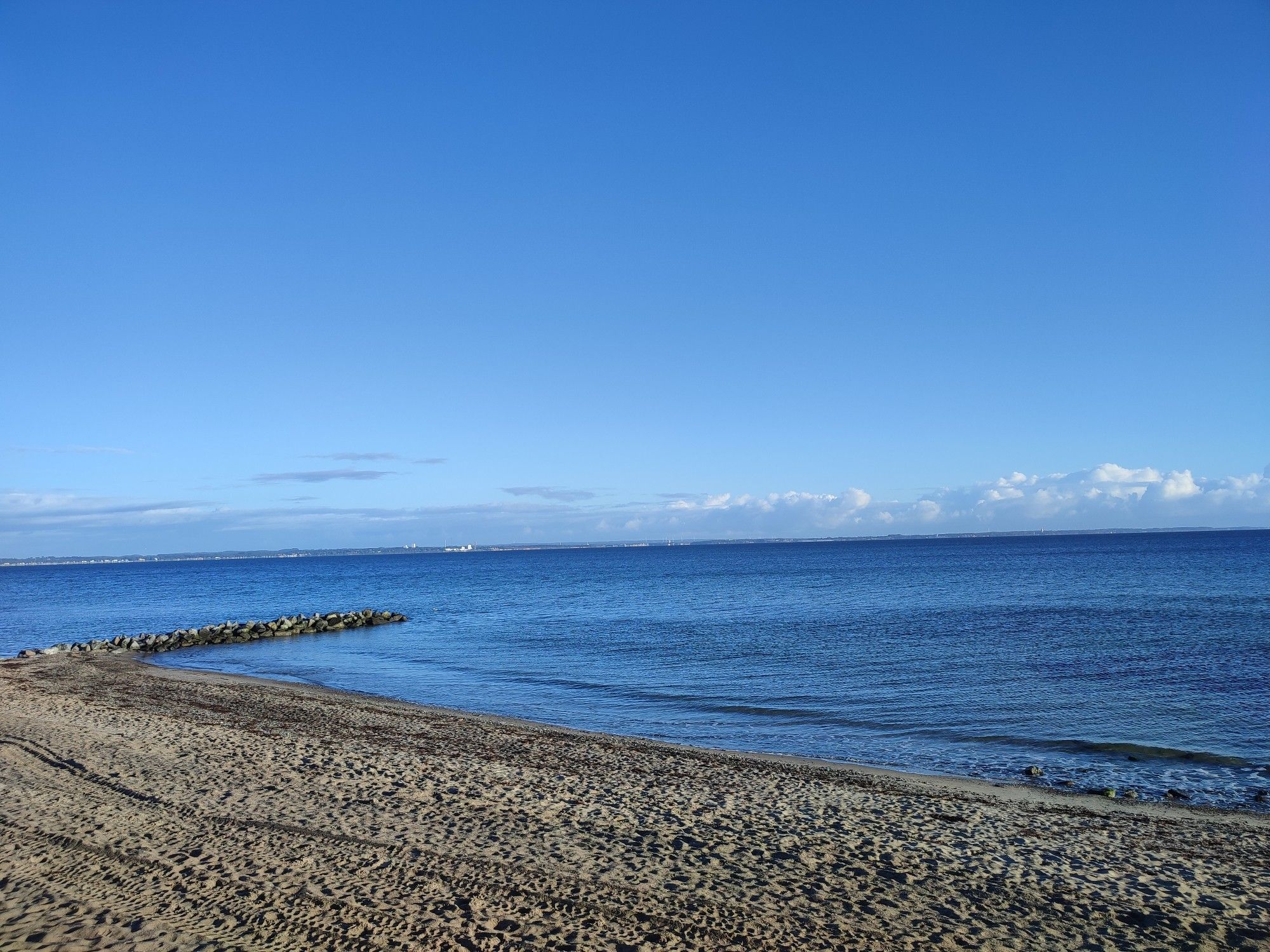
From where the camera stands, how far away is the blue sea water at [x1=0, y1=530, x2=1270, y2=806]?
18266 millimetres

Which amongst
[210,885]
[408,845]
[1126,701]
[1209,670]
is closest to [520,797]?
[408,845]

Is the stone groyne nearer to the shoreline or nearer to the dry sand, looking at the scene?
the shoreline

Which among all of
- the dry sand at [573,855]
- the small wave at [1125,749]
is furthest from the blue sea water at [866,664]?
the dry sand at [573,855]

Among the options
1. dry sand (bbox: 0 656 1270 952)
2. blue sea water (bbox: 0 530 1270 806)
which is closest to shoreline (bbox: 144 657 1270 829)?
dry sand (bbox: 0 656 1270 952)

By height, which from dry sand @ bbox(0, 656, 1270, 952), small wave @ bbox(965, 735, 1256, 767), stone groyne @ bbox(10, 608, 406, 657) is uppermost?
dry sand @ bbox(0, 656, 1270, 952)

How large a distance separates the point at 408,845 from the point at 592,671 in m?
20.6

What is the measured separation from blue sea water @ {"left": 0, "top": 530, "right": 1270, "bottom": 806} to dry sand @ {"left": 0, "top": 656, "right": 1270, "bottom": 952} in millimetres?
4065

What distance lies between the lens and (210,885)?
904cm

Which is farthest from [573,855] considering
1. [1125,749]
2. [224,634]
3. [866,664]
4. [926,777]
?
[224,634]

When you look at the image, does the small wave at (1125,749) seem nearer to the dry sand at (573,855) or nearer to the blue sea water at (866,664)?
the blue sea water at (866,664)

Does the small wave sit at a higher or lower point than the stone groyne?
higher

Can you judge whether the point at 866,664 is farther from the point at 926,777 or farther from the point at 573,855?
the point at 573,855

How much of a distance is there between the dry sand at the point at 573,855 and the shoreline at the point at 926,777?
13cm

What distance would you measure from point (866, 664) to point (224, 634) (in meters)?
34.9
